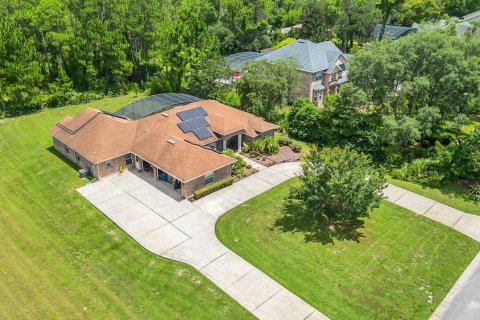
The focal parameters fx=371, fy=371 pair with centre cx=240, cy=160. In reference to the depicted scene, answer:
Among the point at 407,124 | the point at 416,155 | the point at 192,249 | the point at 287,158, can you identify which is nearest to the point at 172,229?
the point at 192,249

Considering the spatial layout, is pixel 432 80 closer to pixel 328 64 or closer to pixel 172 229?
pixel 328 64

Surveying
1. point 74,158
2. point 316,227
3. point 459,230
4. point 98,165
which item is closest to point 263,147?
point 316,227

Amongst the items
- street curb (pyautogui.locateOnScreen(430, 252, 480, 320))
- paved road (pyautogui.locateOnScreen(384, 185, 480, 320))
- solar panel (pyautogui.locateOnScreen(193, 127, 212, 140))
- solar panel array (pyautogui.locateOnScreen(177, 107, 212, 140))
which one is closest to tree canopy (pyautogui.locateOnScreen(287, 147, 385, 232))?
paved road (pyautogui.locateOnScreen(384, 185, 480, 320))

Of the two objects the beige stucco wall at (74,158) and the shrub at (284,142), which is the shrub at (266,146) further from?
the beige stucco wall at (74,158)

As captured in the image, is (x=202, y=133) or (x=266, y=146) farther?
(x=266, y=146)

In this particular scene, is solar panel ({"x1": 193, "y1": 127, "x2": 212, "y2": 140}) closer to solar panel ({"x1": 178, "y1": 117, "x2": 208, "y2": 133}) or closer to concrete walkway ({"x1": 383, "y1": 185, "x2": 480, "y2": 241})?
solar panel ({"x1": 178, "y1": 117, "x2": 208, "y2": 133})

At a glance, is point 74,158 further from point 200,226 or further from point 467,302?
point 467,302
